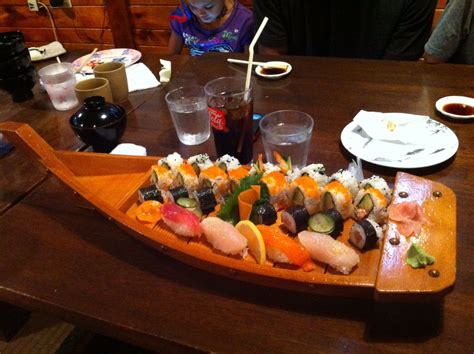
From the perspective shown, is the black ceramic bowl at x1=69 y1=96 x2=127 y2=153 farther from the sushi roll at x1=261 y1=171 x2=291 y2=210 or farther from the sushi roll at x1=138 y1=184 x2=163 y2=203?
the sushi roll at x1=261 y1=171 x2=291 y2=210

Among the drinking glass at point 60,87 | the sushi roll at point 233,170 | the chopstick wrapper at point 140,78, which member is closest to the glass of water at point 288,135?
the sushi roll at point 233,170

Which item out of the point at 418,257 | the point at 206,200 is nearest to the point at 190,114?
the point at 206,200

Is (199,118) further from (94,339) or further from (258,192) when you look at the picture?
(94,339)

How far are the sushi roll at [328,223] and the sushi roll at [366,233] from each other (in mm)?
42

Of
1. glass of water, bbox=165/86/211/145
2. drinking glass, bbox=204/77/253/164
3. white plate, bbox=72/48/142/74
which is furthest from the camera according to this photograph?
white plate, bbox=72/48/142/74

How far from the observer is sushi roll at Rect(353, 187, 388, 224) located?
86 centimetres

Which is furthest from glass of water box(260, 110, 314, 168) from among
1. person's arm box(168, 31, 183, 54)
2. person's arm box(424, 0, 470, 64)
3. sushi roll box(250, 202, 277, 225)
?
person's arm box(168, 31, 183, 54)

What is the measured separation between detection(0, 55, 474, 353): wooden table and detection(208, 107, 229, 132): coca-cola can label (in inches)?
7.2

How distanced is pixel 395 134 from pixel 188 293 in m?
0.80

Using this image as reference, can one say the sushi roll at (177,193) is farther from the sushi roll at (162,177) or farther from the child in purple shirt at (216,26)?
the child in purple shirt at (216,26)

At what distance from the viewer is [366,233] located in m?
0.80

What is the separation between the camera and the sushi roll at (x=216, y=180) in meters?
0.98

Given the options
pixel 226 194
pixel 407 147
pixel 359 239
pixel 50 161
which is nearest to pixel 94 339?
pixel 50 161

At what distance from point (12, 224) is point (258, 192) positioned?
2.18 feet
